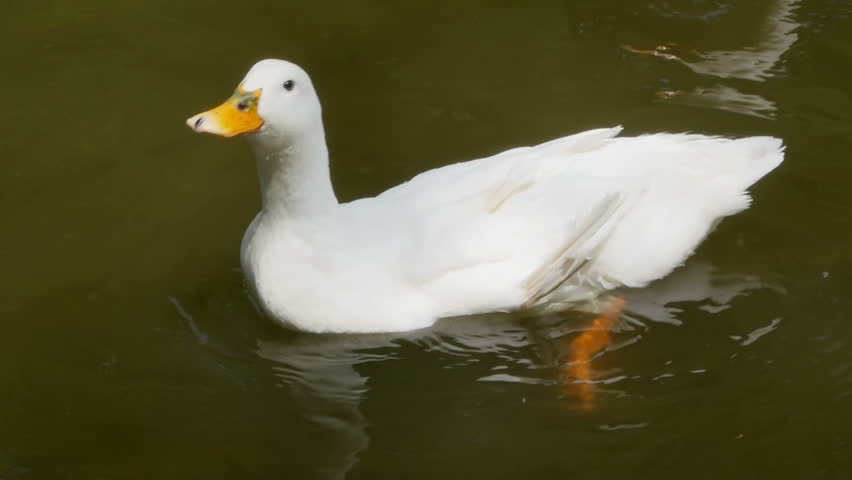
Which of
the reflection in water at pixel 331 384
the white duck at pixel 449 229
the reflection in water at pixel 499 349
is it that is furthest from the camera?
the white duck at pixel 449 229

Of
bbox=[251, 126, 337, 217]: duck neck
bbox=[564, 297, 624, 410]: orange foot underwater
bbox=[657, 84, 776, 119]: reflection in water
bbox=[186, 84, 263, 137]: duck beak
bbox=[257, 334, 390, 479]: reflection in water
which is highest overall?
bbox=[186, 84, 263, 137]: duck beak

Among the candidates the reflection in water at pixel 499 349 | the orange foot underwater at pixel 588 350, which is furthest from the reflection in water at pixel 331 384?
the orange foot underwater at pixel 588 350

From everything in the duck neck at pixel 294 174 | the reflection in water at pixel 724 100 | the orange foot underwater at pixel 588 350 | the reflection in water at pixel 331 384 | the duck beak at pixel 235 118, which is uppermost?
the duck beak at pixel 235 118

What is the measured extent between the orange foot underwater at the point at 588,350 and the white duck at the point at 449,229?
0.12 meters

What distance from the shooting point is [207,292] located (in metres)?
4.85

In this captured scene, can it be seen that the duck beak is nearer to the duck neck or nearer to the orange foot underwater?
the duck neck

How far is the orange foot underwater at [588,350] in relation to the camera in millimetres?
4312

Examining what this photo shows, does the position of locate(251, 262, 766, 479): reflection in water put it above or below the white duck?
below

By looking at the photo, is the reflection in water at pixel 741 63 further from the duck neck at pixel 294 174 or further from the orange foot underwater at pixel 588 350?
the duck neck at pixel 294 174

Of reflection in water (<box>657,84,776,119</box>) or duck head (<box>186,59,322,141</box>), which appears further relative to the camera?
reflection in water (<box>657,84,776,119</box>)

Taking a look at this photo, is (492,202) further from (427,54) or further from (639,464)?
(427,54)

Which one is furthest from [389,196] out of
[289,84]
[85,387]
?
[85,387]

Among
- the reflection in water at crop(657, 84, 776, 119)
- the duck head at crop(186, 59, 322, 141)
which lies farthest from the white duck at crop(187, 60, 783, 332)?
the reflection in water at crop(657, 84, 776, 119)

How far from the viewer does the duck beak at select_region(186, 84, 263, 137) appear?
13.4 feet
